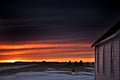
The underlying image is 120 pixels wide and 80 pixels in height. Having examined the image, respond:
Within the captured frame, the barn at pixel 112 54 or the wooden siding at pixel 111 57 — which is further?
the wooden siding at pixel 111 57

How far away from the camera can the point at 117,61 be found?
1917 centimetres

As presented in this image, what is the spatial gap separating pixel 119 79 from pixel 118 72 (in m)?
0.46

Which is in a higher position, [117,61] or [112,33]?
[112,33]

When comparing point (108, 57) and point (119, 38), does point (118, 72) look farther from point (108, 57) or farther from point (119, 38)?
point (108, 57)

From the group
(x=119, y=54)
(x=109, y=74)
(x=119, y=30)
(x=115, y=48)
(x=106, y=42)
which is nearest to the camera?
(x=119, y=30)

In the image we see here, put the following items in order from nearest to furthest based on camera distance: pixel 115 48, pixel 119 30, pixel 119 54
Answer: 1. pixel 119 30
2. pixel 119 54
3. pixel 115 48

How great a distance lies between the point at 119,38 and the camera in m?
18.6

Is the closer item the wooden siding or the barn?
the barn

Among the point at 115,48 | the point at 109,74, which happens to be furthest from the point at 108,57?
the point at 115,48

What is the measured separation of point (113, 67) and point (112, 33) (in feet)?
6.56

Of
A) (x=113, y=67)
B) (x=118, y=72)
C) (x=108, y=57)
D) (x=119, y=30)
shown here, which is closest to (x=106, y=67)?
(x=108, y=57)

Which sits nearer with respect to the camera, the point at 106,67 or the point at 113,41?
the point at 113,41

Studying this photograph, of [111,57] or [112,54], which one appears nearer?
[112,54]

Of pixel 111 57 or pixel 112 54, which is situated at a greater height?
pixel 112 54
